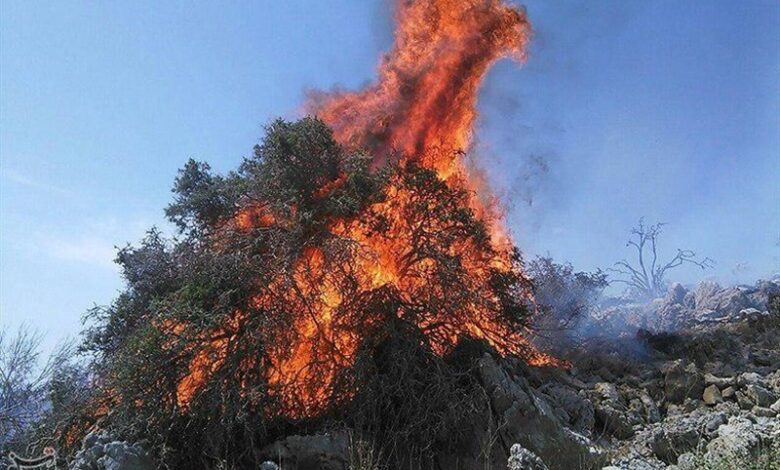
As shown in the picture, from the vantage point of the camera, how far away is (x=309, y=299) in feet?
36.5

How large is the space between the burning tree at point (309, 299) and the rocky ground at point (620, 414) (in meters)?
0.75

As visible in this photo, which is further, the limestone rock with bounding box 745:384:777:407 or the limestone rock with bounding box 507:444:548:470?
the limestone rock with bounding box 745:384:777:407

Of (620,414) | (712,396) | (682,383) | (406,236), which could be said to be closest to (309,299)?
(406,236)

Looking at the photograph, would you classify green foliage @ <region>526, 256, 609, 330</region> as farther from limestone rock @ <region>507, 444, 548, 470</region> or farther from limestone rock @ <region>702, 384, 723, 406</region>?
limestone rock @ <region>507, 444, 548, 470</region>

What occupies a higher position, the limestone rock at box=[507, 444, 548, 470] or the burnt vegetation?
the burnt vegetation

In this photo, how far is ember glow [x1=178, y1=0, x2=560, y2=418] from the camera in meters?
10.9

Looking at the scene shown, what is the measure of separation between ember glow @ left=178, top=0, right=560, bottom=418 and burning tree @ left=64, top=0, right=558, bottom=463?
0.15 feet

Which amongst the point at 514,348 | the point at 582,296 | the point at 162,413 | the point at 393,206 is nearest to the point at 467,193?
the point at 393,206

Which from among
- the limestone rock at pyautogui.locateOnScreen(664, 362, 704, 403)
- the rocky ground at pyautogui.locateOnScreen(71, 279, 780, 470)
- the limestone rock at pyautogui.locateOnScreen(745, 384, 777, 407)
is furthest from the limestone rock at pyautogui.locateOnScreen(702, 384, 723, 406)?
the limestone rock at pyautogui.locateOnScreen(745, 384, 777, 407)

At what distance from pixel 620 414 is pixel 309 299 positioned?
273 inches

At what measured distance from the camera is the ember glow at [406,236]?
10.9m

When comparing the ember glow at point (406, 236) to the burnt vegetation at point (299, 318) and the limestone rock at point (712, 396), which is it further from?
the limestone rock at point (712, 396)

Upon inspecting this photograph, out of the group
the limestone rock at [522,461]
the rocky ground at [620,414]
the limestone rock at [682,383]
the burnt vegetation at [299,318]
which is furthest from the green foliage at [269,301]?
the limestone rock at [682,383]

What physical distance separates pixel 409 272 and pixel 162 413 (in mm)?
5581
